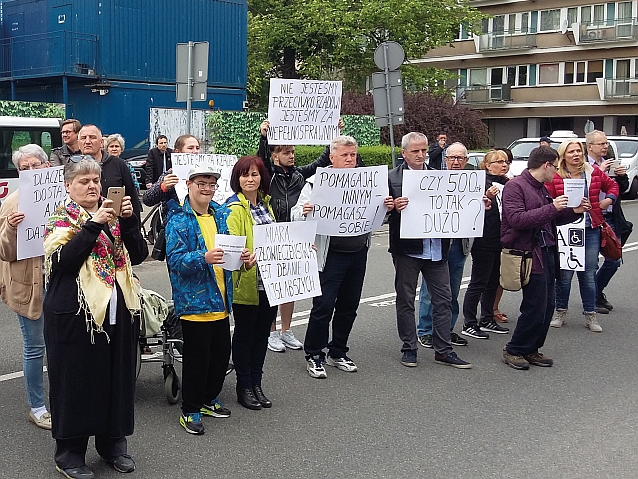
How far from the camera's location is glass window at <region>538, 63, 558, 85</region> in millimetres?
46119

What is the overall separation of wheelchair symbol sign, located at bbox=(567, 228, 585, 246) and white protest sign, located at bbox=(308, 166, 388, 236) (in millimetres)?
2577

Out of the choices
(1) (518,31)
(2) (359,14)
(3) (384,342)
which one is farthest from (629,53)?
(3) (384,342)

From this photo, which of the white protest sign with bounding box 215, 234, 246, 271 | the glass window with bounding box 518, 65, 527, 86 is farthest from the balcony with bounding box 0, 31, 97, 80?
the glass window with bounding box 518, 65, 527, 86

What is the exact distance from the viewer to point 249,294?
18.0 ft

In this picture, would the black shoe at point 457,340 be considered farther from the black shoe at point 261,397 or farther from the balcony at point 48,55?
the balcony at point 48,55

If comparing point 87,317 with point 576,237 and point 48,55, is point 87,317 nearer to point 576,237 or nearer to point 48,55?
point 576,237

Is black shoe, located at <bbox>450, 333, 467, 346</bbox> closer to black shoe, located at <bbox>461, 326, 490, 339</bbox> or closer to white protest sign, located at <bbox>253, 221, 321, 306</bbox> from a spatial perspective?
black shoe, located at <bbox>461, 326, 490, 339</bbox>

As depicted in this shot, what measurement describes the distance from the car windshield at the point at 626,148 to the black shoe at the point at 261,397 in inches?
811

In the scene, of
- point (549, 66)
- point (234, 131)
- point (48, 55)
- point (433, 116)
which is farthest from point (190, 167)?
point (549, 66)

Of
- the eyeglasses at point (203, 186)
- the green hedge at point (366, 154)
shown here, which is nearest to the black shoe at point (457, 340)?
the eyeglasses at point (203, 186)

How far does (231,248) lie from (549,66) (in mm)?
44685

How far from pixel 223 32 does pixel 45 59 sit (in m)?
5.54

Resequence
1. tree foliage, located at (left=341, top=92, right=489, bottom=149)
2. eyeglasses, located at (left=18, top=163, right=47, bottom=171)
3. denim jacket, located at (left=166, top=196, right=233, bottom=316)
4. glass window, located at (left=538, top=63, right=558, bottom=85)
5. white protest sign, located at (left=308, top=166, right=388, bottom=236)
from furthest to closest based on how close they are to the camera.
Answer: glass window, located at (left=538, top=63, right=558, bottom=85) → tree foliage, located at (left=341, top=92, right=489, bottom=149) → white protest sign, located at (left=308, top=166, right=388, bottom=236) → eyeglasses, located at (left=18, top=163, right=47, bottom=171) → denim jacket, located at (left=166, top=196, right=233, bottom=316)

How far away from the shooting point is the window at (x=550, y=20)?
45.5 metres
